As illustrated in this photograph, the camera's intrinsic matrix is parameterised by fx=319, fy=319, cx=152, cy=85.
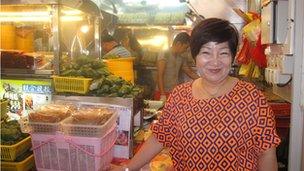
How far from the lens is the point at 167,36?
8.58 m

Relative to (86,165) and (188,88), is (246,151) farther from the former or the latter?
(86,165)

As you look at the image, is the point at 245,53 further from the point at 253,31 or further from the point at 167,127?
the point at 167,127

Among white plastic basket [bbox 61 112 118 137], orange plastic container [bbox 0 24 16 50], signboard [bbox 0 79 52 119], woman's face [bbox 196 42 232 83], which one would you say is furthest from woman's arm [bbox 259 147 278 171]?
orange plastic container [bbox 0 24 16 50]

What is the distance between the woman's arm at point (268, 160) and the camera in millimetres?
1892

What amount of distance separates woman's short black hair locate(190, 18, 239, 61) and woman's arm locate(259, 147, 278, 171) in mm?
625

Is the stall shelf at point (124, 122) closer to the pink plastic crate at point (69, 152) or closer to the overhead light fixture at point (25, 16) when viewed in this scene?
the pink plastic crate at point (69, 152)

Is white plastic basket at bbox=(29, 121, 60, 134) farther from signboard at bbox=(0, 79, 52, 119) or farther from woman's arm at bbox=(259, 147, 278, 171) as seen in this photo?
woman's arm at bbox=(259, 147, 278, 171)

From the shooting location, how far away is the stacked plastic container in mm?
2371

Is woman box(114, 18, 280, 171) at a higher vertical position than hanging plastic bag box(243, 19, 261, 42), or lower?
lower

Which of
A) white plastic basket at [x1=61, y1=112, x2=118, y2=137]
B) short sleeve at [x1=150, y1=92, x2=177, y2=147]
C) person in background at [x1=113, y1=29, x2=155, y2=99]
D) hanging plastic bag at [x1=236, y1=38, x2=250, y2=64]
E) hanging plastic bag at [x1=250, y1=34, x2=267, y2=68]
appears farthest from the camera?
person in background at [x1=113, y1=29, x2=155, y2=99]

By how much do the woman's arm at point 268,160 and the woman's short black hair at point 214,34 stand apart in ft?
2.05

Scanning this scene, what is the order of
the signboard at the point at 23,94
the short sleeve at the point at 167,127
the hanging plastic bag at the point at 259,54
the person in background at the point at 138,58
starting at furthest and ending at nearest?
1. the person in background at the point at 138,58
2. the hanging plastic bag at the point at 259,54
3. the signboard at the point at 23,94
4. the short sleeve at the point at 167,127

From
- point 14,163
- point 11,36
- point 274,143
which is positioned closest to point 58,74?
point 14,163

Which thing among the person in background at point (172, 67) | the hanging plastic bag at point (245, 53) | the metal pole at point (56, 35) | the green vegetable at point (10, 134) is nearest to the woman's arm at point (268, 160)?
the green vegetable at point (10, 134)
